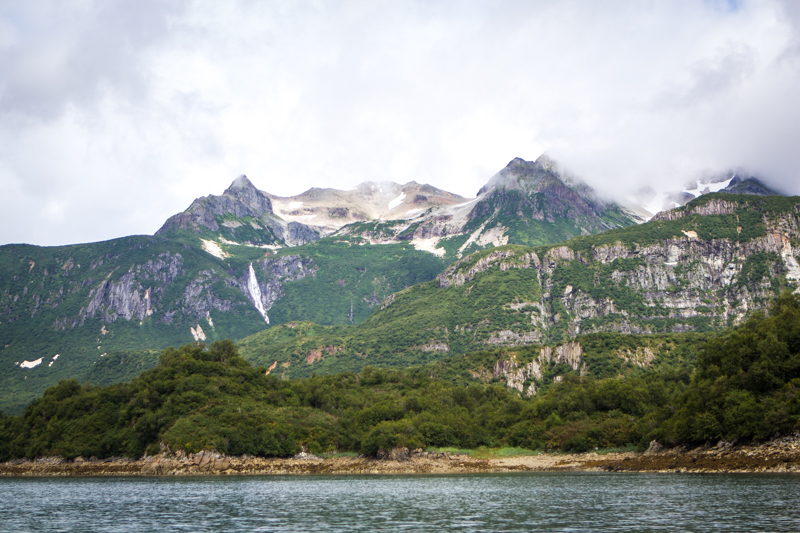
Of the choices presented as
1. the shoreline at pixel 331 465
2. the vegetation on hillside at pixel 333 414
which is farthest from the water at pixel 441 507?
the vegetation on hillside at pixel 333 414

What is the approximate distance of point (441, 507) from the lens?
58.2m

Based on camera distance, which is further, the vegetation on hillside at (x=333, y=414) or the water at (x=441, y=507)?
the vegetation on hillside at (x=333, y=414)

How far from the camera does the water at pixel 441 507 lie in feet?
147

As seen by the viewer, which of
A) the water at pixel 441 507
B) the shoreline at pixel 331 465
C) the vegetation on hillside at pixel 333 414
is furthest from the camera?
the vegetation on hillside at pixel 333 414

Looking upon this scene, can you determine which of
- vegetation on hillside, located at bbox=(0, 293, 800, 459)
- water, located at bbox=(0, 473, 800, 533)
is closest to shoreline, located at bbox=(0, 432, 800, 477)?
vegetation on hillside, located at bbox=(0, 293, 800, 459)

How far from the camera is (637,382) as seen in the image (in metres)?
144

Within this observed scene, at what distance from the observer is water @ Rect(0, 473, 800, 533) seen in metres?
44.7

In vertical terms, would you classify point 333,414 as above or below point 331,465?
above

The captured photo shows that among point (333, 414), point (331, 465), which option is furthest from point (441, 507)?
point (333, 414)

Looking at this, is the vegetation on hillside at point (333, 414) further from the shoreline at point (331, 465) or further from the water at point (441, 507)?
the water at point (441, 507)

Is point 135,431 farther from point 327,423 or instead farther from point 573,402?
point 573,402

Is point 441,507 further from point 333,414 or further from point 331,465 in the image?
point 333,414

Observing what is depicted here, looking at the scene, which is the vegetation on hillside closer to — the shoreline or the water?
the shoreline

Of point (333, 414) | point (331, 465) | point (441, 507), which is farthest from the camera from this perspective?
point (333, 414)
